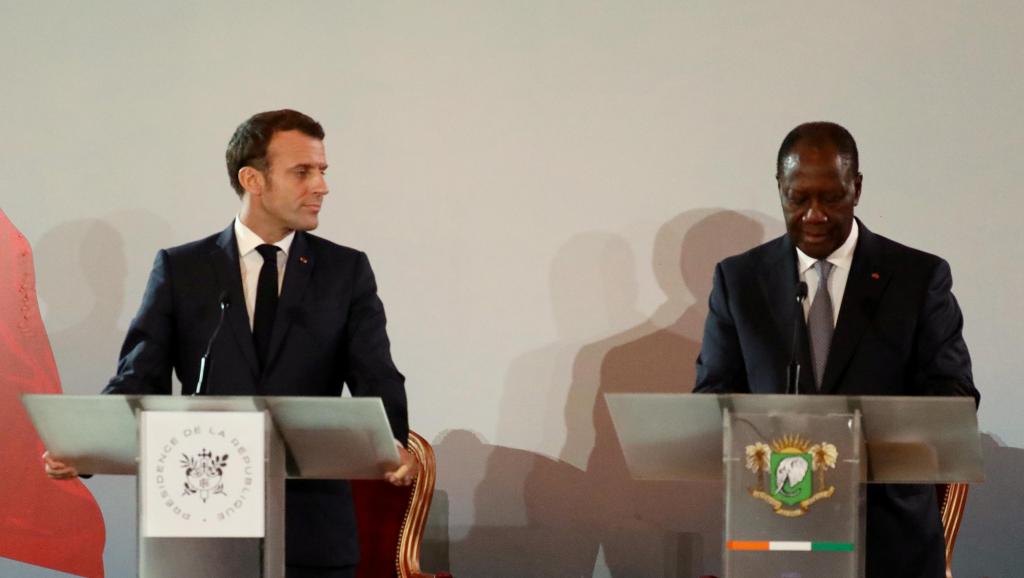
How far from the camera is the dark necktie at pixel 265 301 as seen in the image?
3512mm

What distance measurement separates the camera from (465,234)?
4.64 m

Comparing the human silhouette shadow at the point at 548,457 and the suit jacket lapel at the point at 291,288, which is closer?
the suit jacket lapel at the point at 291,288

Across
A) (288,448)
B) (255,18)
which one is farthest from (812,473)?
(255,18)

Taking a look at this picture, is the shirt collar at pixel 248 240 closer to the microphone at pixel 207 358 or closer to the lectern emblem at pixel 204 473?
the microphone at pixel 207 358

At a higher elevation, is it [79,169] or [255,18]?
[255,18]

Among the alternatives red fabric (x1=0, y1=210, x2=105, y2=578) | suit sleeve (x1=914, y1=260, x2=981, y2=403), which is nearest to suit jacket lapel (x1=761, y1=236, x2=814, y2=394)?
suit sleeve (x1=914, y1=260, x2=981, y2=403)

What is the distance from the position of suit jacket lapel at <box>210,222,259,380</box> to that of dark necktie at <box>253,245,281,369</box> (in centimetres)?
3

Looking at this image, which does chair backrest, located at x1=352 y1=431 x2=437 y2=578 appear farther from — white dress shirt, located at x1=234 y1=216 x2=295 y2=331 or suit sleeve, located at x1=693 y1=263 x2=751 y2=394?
suit sleeve, located at x1=693 y1=263 x2=751 y2=394

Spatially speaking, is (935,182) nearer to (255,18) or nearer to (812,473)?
(812,473)

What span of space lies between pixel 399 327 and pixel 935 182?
1829 millimetres

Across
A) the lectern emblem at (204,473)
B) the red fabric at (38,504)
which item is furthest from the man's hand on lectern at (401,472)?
the red fabric at (38,504)

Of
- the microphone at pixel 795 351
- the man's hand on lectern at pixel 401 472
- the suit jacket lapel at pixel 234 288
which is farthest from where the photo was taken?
the suit jacket lapel at pixel 234 288

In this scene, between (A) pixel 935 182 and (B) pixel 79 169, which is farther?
(B) pixel 79 169

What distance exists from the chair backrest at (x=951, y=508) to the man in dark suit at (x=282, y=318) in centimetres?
158
